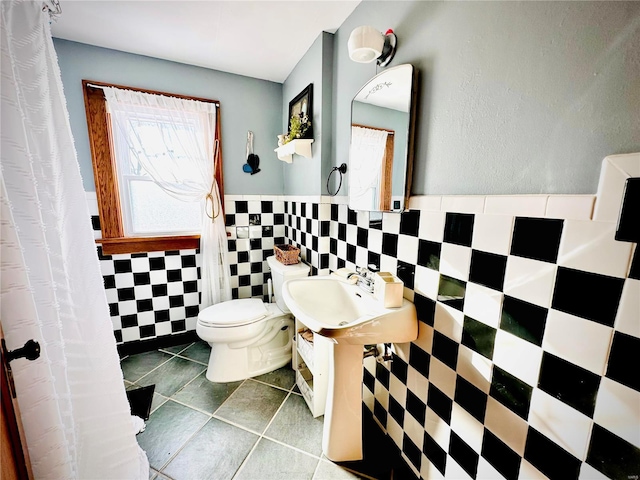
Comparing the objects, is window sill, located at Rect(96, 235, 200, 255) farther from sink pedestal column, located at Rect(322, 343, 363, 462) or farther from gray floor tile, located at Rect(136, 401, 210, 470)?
A: sink pedestal column, located at Rect(322, 343, 363, 462)

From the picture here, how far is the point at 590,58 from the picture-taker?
0.55m

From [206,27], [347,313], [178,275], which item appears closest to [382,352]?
[347,313]

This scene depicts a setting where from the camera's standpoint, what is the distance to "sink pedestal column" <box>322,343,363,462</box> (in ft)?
3.64

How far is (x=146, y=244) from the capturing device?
1.86 m

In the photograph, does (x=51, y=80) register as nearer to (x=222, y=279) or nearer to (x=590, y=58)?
(x=590, y=58)

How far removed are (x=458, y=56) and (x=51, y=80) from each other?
123 centimetres

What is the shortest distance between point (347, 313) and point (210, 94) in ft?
6.38

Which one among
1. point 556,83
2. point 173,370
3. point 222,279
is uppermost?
point 556,83

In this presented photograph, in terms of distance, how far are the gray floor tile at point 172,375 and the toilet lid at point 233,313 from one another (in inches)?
17.7

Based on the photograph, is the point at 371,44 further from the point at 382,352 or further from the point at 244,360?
the point at 244,360

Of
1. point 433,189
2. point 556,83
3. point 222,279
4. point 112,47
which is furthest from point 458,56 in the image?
point 112,47

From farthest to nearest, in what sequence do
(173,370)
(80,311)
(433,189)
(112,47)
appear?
1. (173,370)
2. (112,47)
3. (433,189)
4. (80,311)

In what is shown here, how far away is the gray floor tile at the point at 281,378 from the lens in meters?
1.70

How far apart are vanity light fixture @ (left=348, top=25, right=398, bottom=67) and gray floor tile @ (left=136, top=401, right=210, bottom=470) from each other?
6.68ft
